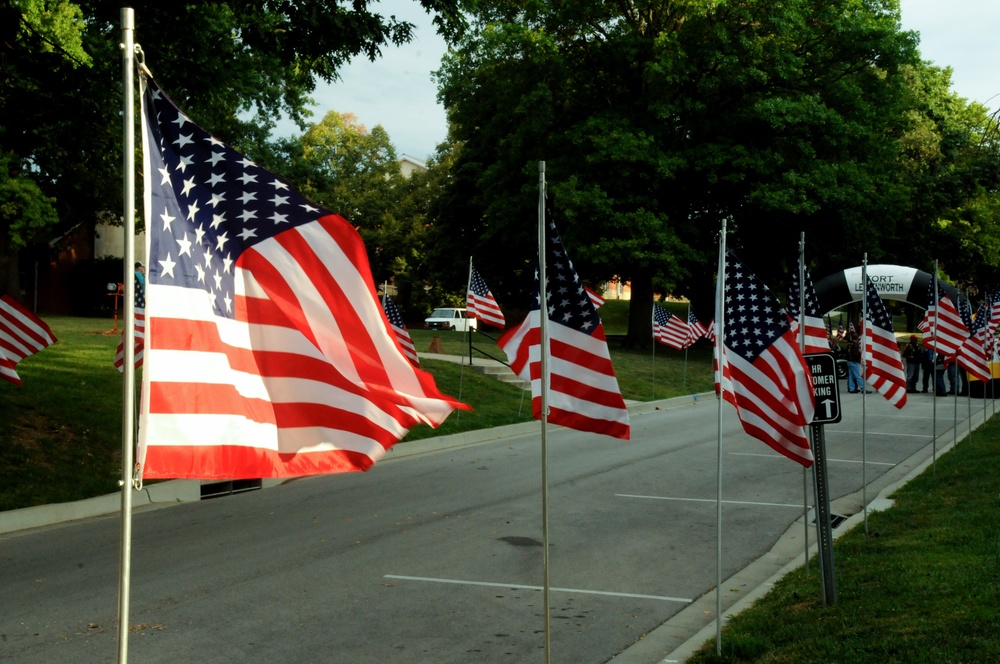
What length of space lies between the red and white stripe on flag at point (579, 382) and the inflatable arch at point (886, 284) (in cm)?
3110

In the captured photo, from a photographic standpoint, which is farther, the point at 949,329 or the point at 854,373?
the point at 854,373

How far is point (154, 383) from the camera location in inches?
162

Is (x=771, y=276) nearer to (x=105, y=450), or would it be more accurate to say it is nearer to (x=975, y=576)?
(x=105, y=450)

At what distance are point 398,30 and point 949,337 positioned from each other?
36.4 feet

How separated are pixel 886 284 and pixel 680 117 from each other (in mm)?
9857

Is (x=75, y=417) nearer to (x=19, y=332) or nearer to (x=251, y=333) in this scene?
(x=19, y=332)

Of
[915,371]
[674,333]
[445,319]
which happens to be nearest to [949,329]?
[674,333]

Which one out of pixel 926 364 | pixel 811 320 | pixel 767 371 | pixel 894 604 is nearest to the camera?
pixel 894 604

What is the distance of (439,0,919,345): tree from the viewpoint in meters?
36.8

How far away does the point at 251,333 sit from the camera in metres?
4.59

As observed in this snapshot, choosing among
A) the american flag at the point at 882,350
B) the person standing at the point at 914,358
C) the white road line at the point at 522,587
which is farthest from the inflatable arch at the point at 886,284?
the white road line at the point at 522,587

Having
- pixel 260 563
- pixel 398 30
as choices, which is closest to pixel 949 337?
pixel 398 30

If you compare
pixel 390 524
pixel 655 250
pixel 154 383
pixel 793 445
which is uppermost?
pixel 655 250

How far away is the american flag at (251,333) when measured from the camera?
4184 mm
